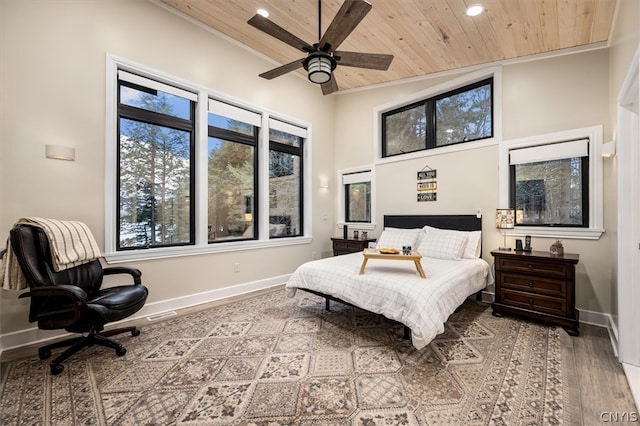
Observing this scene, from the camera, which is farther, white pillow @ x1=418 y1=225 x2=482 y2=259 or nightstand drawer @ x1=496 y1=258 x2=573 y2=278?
white pillow @ x1=418 y1=225 x2=482 y2=259

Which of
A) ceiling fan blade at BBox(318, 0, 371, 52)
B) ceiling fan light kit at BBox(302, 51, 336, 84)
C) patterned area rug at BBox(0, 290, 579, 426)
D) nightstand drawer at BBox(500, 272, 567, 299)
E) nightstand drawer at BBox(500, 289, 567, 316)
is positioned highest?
ceiling fan blade at BBox(318, 0, 371, 52)

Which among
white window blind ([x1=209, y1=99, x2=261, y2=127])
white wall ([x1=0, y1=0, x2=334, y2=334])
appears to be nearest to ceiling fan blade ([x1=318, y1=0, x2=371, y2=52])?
white window blind ([x1=209, y1=99, x2=261, y2=127])

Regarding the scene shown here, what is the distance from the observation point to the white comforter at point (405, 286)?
7.44 feet

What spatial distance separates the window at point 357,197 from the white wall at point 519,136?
0.24m

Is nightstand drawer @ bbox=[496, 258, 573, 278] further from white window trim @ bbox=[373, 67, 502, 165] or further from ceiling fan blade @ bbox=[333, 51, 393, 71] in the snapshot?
ceiling fan blade @ bbox=[333, 51, 393, 71]

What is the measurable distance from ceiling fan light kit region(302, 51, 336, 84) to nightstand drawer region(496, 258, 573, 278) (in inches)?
111

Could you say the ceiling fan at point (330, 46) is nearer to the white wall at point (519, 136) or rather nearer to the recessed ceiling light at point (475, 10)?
the recessed ceiling light at point (475, 10)

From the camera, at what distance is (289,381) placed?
6.59ft

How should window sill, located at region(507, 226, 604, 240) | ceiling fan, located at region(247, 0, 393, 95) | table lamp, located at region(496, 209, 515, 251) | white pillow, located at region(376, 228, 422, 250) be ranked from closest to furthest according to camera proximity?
ceiling fan, located at region(247, 0, 393, 95)
window sill, located at region(507, 226, 604, 240)
table lamp, located at region(496, 209, 515, 251)
white pillow, located at region(376, 228, 422, 250)

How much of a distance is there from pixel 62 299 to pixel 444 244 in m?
4.02

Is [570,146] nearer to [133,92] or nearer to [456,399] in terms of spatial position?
[456,399]

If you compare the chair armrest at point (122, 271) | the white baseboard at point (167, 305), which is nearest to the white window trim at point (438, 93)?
the white baseboard at point (167, 305)

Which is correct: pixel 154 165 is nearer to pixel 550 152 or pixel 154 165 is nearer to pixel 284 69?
pixel 284 69

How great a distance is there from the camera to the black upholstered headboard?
394cm
